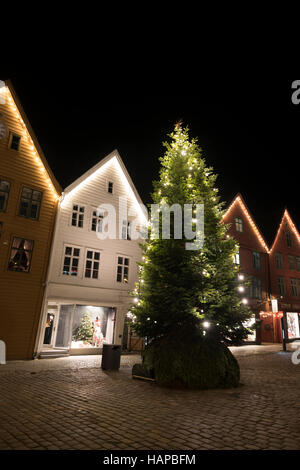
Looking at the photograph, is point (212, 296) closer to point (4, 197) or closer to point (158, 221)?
point (158, 221)

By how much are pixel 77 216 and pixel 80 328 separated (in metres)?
6.86

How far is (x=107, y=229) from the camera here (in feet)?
63.2

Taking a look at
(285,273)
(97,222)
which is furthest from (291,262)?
(97,222)

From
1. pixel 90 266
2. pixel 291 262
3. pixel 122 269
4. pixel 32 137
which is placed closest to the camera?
pixel 32 137

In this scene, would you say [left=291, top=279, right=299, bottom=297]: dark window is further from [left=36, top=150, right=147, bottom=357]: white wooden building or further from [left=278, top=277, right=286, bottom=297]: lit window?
[left=36, top=150, right=147, bottom=357]: white wooden building

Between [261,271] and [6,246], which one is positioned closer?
[6,246]

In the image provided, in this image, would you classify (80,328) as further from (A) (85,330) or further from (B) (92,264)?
(B) (92,264)

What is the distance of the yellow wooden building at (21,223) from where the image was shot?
48.0ft

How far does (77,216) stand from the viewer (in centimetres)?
1805

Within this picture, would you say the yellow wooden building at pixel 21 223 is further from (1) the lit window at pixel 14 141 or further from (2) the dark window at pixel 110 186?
(2) the dark window at pixel 110 186

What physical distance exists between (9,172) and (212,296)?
12859mm

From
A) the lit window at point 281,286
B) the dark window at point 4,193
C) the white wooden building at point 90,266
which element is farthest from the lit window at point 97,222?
the lit window at point 281,286

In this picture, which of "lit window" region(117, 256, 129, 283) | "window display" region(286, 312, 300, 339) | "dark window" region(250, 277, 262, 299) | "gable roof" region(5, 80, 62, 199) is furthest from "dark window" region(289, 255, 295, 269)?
"gable roof" region(5, 80, 62, 199)

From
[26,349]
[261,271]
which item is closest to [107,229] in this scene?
[26,349]
